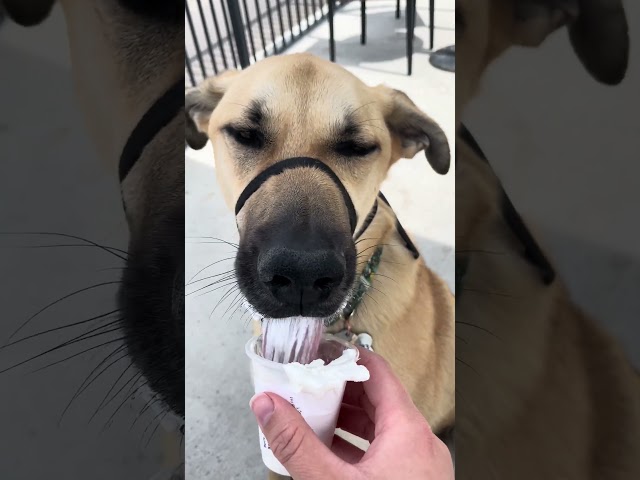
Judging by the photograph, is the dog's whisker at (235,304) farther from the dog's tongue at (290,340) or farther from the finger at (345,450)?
the finger at (345,450)

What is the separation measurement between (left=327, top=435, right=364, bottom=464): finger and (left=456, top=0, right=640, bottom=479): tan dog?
0.23 m

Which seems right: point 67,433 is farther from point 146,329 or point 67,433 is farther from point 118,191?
point 118,191

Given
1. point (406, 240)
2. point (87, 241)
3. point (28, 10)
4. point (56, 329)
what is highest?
point (28, 10)

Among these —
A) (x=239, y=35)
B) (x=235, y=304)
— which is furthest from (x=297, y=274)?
(x=239, y=35)

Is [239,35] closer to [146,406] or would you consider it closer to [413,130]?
[413,130]

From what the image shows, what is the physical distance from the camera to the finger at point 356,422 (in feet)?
3.01

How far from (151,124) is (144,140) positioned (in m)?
0.03

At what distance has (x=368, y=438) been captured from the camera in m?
0.91

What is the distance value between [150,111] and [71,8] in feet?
0.52

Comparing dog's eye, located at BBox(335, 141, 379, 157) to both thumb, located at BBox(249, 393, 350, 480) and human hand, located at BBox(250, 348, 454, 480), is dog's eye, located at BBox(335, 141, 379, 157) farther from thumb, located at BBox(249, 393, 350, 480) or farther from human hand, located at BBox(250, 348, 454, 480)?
thumb, located at BBox(249, 393, 350, 480)

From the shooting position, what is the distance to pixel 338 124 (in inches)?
38.9

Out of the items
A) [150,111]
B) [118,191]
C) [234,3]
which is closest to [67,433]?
[118,191]

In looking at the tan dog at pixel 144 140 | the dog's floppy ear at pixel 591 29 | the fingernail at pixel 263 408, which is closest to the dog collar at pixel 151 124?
the tan dog at pixel 144 140

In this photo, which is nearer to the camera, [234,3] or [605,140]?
[605,140]
